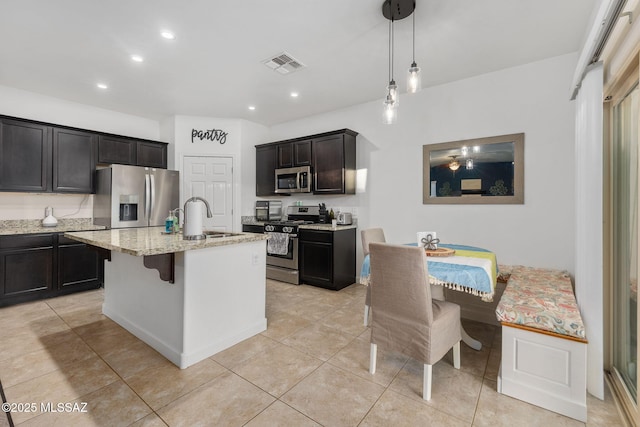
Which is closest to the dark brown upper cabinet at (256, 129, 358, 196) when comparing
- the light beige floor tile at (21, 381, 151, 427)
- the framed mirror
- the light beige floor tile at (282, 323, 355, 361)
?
the framed mirror

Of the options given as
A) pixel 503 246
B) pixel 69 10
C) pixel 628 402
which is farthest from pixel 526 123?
pixel 69 10

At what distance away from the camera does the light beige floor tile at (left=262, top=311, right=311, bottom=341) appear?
2.65 metres

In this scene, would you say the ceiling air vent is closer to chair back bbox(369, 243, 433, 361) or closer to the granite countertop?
chair back bbox(369, 243, 433, 361)

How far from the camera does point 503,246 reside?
3.19 meters

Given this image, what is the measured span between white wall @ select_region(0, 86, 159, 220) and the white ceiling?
0.20 m

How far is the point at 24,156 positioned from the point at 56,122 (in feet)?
2.56

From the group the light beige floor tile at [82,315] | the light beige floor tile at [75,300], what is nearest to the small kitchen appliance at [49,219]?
the light beige floor tile at [75,300]

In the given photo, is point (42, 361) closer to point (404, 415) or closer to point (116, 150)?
point (404, 415)


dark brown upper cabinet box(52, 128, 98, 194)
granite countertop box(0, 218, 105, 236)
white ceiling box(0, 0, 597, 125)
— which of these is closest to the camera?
white ceiling box(0, 0, 597, 125)

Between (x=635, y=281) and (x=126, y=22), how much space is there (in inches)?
164

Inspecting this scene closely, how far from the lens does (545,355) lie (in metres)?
1.71

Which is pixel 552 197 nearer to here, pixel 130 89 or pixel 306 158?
pixel 306 158

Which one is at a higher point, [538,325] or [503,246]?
[503,246]

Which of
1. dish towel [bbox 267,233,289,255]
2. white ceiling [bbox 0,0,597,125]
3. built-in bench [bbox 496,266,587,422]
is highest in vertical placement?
white ceiling [bbox 0,0,597,125]
